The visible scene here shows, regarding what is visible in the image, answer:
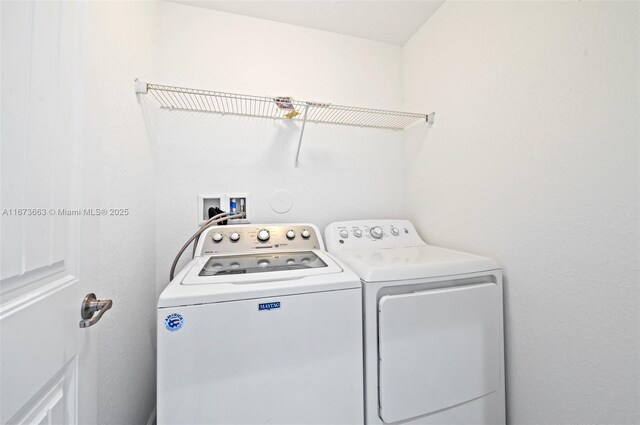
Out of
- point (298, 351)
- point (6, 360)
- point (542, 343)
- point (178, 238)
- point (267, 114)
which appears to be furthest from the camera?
point (267, 114)

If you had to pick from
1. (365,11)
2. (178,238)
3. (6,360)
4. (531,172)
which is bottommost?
(6,360)

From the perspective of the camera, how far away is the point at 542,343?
0.91m

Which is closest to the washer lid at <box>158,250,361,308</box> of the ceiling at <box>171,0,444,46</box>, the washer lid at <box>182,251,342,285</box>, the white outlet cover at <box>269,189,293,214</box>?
the washer lid at <box>182,251,342,285</box>

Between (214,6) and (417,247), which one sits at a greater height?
(214,6)

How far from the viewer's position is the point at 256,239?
128cm

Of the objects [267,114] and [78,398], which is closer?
[78,398]

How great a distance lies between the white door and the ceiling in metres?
1.11

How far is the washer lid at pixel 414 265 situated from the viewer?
2.89ft

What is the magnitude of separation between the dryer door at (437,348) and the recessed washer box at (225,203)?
3.19 feet

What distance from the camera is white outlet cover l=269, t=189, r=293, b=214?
150cm

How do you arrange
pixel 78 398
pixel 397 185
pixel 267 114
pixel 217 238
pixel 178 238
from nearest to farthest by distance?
pixel 78 398, pixel 217 238, pixel 178 238, pixel 267 114, pixel 397 185

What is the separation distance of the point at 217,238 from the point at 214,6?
141 centimetres


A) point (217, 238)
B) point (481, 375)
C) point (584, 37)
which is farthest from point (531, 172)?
point (217, 238)

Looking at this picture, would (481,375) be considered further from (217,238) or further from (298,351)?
(217,238)
